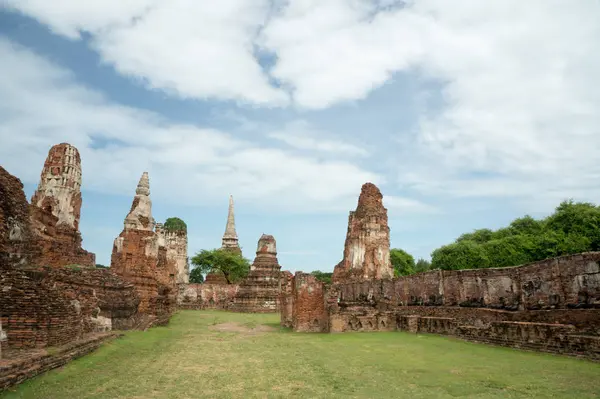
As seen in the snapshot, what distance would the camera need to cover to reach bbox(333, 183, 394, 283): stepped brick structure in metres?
26.3

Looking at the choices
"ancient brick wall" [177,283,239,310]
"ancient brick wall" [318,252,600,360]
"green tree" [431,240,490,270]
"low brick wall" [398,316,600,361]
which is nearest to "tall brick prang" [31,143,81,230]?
"ancient brick wall" [318,252,600,360]

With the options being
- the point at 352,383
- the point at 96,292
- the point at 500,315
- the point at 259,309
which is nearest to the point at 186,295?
the point at 259,309

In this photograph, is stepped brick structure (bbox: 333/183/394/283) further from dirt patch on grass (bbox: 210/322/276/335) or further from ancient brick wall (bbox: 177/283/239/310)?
ancient brick wall (bbox: 177/283/239/310)

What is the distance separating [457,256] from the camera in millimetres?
41312

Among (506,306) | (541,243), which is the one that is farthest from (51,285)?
(541,243)

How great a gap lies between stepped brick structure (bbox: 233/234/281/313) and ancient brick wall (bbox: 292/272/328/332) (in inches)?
683

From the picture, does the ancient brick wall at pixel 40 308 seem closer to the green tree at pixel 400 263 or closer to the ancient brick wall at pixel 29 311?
the ancient brick wall at pixel 29 311

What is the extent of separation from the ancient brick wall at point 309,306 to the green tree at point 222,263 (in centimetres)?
3748

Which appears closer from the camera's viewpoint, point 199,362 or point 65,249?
point 199,362

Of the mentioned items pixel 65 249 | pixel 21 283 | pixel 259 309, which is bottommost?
pixel 259 309

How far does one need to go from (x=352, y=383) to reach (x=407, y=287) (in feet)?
44.0

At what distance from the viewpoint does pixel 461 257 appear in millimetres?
40719

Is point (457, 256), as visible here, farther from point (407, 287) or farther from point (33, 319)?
point (33, 319)

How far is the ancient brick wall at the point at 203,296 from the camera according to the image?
130 feet
